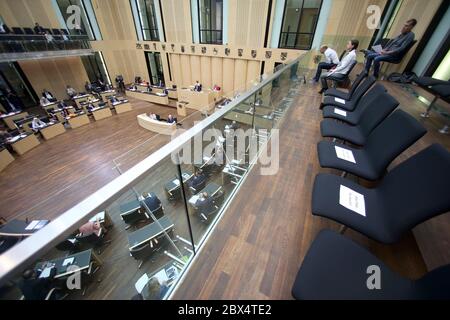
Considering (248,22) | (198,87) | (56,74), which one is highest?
(248,22)

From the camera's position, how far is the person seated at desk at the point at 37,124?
26.5ft

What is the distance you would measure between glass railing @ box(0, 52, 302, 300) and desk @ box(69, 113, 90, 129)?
5.01 meters

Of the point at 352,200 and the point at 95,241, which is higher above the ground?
the point at 352,200

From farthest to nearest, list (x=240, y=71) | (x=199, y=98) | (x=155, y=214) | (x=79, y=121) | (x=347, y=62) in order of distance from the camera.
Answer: (x=199, y=98)
(x=240, y=71)
(x=79, y=121)
(x=347, y=62)
(x=155, y=214)

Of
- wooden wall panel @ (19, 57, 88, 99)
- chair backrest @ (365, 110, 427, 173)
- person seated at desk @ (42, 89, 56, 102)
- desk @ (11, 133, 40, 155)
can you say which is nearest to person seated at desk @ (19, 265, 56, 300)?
chair backrest @ (365, 110, 427, 173)

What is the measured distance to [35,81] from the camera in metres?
10.8

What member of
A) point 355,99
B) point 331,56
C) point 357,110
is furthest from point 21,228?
point 331,56

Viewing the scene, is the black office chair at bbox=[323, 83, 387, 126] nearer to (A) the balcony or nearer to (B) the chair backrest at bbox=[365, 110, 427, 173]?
(B) the chair backrest at bbox=[365, 110, 427, 173]

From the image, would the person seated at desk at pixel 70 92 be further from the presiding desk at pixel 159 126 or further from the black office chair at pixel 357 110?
the black office chair at pixel 357 110

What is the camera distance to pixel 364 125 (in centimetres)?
228

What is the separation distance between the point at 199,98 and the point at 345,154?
10988 mm

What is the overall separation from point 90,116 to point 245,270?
39.7 ft

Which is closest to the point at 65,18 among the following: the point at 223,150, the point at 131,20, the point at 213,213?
the point at 131,20

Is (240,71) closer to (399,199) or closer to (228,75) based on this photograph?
(228,75)
